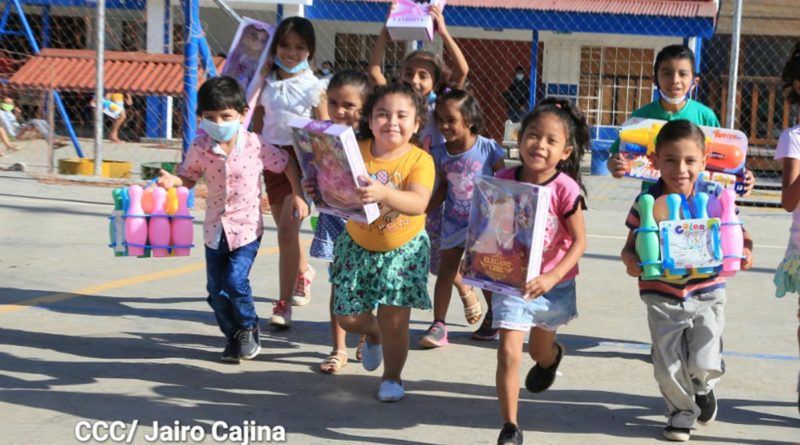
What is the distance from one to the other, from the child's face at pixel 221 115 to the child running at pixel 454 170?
1047 mm

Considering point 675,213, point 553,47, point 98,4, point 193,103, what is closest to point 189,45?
point 193,103

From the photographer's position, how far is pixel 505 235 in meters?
4.44

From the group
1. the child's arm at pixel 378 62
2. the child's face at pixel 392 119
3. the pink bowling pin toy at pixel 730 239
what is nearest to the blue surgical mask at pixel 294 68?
the child's arm at pixel 378 62

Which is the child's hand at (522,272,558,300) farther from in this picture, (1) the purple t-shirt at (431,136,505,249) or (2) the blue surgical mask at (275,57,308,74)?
(2) the blue surgical mask at (275,57,308,74)

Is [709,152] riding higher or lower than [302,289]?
higher

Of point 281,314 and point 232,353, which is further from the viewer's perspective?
point 281,314

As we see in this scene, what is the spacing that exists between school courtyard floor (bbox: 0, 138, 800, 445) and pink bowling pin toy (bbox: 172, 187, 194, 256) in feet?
1.97

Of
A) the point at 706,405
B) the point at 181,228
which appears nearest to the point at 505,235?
the point at 706,405

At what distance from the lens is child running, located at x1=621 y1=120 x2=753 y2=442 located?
4.66 metres

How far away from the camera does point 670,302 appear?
470 centimetres

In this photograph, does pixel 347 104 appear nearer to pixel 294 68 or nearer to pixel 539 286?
pixel 294 68

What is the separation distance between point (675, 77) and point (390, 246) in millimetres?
1699

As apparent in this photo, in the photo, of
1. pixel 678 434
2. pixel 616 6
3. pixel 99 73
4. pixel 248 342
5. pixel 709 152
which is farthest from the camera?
pixel 616 6

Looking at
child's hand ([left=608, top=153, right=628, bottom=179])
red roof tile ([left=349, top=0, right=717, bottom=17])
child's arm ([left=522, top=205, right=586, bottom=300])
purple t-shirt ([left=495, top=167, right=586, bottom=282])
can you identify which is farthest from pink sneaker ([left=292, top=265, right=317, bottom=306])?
red roof tile ([left=349, top=0, right=717, bottom=17])
